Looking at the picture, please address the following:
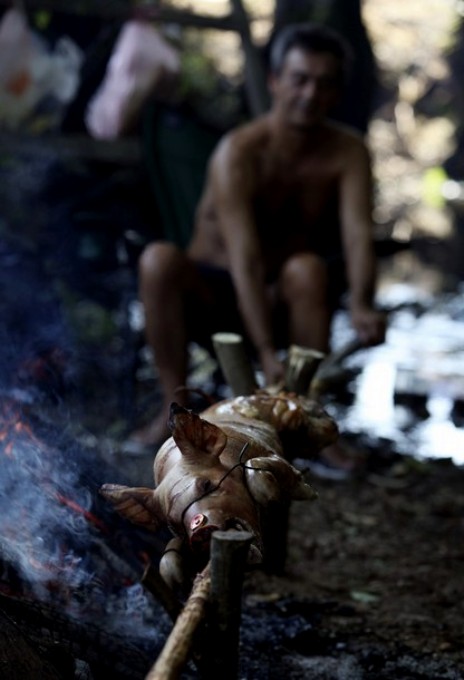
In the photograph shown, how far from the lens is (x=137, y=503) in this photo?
2.00 meters

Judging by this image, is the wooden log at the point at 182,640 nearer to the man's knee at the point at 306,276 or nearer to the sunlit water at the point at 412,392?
the man's knee at the point at 306,276

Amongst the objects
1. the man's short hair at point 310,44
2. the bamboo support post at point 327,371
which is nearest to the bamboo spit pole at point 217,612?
the bamboo support post at point 327,371

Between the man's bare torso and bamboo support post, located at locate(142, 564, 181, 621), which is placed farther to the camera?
the man's bare torso

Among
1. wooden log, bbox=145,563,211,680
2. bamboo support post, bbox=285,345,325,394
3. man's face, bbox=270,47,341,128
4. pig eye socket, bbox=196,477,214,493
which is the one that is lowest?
wooden log, bbox=145,563,211,680

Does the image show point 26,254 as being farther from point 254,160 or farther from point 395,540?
point 395,540

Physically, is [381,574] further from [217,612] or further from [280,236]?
[280,236]

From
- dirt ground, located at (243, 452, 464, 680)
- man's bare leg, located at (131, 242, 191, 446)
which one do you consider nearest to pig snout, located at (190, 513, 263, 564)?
dirt ground, located at (243, 452, 464, 680)

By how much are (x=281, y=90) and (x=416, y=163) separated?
9.09 meters

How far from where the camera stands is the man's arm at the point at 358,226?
4.63 metres

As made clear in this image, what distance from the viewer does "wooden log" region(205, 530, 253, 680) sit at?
164 cm

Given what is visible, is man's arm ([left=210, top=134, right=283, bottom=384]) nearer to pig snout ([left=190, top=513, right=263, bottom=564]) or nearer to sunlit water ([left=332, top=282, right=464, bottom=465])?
sunlit water ([left=332, top=282, right=464, bottom=465])

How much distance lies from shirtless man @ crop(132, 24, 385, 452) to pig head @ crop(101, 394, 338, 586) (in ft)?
7.20

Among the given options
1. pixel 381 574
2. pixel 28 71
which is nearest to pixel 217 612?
pixel 381 574

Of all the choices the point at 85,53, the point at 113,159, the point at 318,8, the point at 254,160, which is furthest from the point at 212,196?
the point at 318,8
